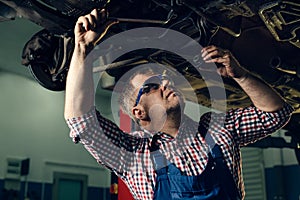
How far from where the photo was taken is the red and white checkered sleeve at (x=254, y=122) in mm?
1582

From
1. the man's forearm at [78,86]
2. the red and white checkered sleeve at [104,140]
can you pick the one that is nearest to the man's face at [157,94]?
the red and white checkered sleeve at [104,140]

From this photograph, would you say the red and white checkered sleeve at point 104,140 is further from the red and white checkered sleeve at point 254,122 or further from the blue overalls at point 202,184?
the red and white checkered sleeve at point 254,122

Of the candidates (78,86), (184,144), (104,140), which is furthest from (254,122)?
(78,86)

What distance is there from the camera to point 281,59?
6.84ft

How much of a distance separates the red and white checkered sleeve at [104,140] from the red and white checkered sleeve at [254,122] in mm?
379

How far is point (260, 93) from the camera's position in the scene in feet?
5.01

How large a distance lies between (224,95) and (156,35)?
714 millimetres

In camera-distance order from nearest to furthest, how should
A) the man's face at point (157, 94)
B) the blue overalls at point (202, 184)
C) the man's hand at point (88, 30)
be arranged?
the man's hand at point (88, 30) → the blue overalls at point (202, 184) → the man's face at point (157, 94)

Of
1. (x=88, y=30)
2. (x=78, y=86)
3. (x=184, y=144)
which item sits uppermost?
(x=88, y=30)

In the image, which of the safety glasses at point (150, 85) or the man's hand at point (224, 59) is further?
the safety glasses at point (150, 85)

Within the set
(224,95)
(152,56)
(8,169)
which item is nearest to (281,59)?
(224,95)

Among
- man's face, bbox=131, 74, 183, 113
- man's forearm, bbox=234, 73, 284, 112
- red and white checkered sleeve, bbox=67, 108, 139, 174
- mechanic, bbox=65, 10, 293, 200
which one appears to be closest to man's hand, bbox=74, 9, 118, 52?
mechanic, bbox=65, 10, 293, 200

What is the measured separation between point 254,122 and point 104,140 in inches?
21.9

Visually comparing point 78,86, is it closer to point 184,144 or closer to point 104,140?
point 104,140
